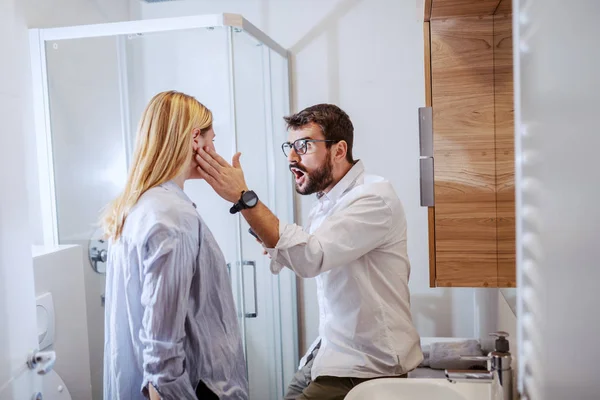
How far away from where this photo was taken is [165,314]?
4.13 feet

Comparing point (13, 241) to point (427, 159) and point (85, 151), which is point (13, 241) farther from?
point (427, 159)

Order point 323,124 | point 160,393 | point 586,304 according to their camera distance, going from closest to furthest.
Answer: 1. point 586,304
2. point 160,393
3. point 323,124

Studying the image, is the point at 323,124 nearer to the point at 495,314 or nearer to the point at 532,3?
the point at 495,314

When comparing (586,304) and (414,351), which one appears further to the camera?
(414,351)

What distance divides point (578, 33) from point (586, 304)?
19 cm

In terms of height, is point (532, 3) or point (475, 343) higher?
point (532, 3)

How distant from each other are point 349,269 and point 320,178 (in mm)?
353

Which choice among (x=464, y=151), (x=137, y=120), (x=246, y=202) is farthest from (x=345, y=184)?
(x=137, y=120)

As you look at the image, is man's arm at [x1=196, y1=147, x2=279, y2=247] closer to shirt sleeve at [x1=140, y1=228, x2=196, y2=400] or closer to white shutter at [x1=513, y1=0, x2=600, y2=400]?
shirt sleeve at [x1=140, y1=228, x2=196, y2=400]

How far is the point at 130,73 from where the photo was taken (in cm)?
222

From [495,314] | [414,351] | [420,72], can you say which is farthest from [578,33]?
[420,72]

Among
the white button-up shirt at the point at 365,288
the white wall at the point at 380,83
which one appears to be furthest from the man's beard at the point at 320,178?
the white wall at the point at 380,83

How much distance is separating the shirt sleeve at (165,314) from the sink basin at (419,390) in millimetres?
397

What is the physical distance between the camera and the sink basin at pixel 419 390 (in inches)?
48.8
